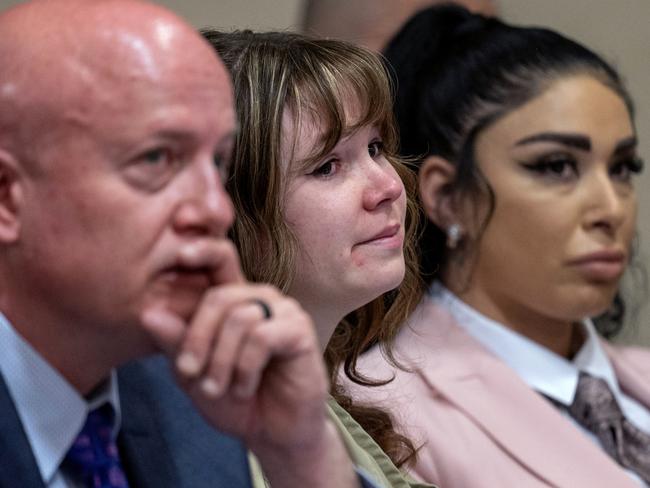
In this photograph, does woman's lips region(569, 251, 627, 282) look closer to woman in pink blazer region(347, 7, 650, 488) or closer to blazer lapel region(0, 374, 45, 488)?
woman in pink blazer region(347, 7, 650, 488)

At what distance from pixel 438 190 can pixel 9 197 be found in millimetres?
1070

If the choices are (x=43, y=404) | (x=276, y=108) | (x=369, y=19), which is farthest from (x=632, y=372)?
(x=43, y=404)

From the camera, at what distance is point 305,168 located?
3.60 ft

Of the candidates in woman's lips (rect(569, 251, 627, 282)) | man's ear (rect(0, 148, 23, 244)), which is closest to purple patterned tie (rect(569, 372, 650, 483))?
woman's lips (rect(569, 251, 627, 282))

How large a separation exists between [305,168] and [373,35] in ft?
2.74

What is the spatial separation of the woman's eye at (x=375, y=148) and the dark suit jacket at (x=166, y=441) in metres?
0.37

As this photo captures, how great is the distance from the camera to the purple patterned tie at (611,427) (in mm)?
1618

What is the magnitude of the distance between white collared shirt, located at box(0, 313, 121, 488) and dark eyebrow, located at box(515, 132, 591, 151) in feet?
3.37

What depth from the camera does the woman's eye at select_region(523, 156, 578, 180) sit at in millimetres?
1630

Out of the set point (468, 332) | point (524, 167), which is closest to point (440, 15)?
point (524, 167)

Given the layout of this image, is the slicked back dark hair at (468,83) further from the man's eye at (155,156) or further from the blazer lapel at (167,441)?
Result: the man's eye at (155,156)

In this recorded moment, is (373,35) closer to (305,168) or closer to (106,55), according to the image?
(305,168)

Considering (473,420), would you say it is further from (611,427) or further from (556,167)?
(556,167)

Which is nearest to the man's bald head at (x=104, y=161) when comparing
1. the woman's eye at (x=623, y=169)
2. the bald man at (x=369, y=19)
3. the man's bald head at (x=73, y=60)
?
the man's bald head at (x=73, y=60)
